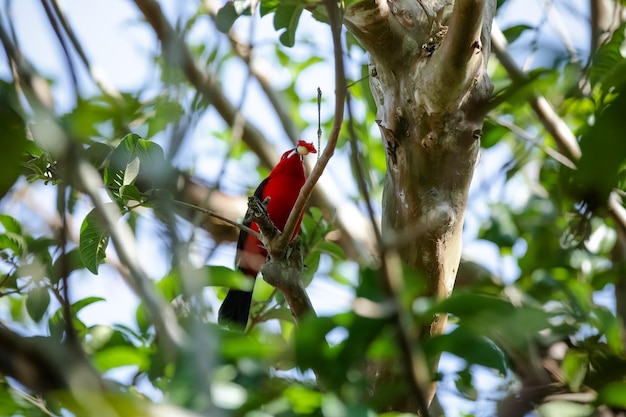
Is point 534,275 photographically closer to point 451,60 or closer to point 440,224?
point 440,224

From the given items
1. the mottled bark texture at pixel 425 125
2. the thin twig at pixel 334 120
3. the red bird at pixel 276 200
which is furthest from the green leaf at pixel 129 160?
the red bird at pixel 276 200

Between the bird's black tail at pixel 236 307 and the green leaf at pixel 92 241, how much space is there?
161 cm

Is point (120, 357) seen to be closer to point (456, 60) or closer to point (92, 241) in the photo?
point (92, 241)

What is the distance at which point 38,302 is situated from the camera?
3.07 metres

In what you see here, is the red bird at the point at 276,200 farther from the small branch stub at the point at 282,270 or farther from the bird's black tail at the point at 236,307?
the small branch stub at the point at 282,270

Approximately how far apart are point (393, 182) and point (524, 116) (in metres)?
2.49

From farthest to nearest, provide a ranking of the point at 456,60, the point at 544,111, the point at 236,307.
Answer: the point at 236,307 → the point at 544,111 → the point at 456,60

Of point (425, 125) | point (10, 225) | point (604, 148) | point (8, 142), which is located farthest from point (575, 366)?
point (8, 142)

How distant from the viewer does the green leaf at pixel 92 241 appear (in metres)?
2.62

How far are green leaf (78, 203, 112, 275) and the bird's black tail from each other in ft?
5.27

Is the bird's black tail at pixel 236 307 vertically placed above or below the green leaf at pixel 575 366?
above

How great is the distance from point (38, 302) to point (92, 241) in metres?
0.59

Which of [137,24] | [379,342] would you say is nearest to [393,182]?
[379,342]

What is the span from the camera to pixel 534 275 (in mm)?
3945
